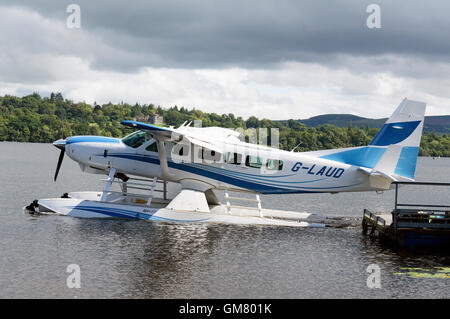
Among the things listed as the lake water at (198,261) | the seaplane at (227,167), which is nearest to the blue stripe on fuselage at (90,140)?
the seaplane at (227,167)

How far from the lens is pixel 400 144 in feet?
65.0

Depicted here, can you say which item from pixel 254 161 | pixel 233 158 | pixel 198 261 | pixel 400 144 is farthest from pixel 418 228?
pixel 198 261

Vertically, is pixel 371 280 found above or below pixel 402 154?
below

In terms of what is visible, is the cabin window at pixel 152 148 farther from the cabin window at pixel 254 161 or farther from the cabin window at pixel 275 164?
the cabin window at pixel 275 164

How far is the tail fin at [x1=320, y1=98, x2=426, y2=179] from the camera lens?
64.7ft

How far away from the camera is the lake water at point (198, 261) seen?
1327 cm

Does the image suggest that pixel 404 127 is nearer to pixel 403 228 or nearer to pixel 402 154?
pixel 402 154

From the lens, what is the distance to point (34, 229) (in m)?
19.6

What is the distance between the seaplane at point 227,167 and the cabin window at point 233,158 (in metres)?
0.03
